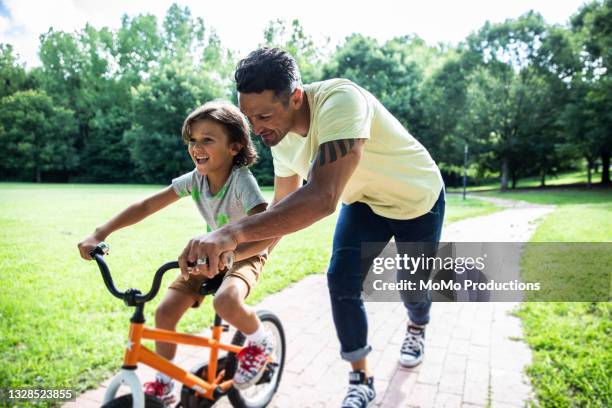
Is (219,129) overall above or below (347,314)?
above

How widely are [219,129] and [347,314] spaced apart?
1222 mm

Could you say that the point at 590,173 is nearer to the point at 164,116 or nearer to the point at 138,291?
the point at 138,291

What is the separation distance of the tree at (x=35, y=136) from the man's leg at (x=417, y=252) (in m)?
11.8

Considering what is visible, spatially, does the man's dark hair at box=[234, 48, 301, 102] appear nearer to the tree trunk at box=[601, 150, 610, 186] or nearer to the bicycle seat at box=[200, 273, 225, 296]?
the bicycle seat at box=[200, 273, 225, 296]

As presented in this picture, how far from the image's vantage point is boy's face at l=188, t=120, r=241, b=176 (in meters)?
2.14

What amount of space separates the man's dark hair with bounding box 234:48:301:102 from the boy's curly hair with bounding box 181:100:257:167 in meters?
0.45

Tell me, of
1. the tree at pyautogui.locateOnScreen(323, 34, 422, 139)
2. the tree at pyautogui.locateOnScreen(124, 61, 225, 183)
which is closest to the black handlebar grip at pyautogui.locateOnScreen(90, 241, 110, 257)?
the tree at pyautogui.locateOnScreen(323, 34, 422, 139)

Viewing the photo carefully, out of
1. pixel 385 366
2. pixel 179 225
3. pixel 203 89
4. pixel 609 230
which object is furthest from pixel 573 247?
pixel 203 89

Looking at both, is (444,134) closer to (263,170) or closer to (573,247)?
(263,170)

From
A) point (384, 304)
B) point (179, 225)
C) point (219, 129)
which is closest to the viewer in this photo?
point (219, 129)

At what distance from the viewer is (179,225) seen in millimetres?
9867

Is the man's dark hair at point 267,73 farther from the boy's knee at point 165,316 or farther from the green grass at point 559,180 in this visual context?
the green grass at point 559,180

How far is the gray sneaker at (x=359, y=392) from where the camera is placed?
226cm

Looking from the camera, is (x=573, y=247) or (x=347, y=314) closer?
(x=347, y=314)
